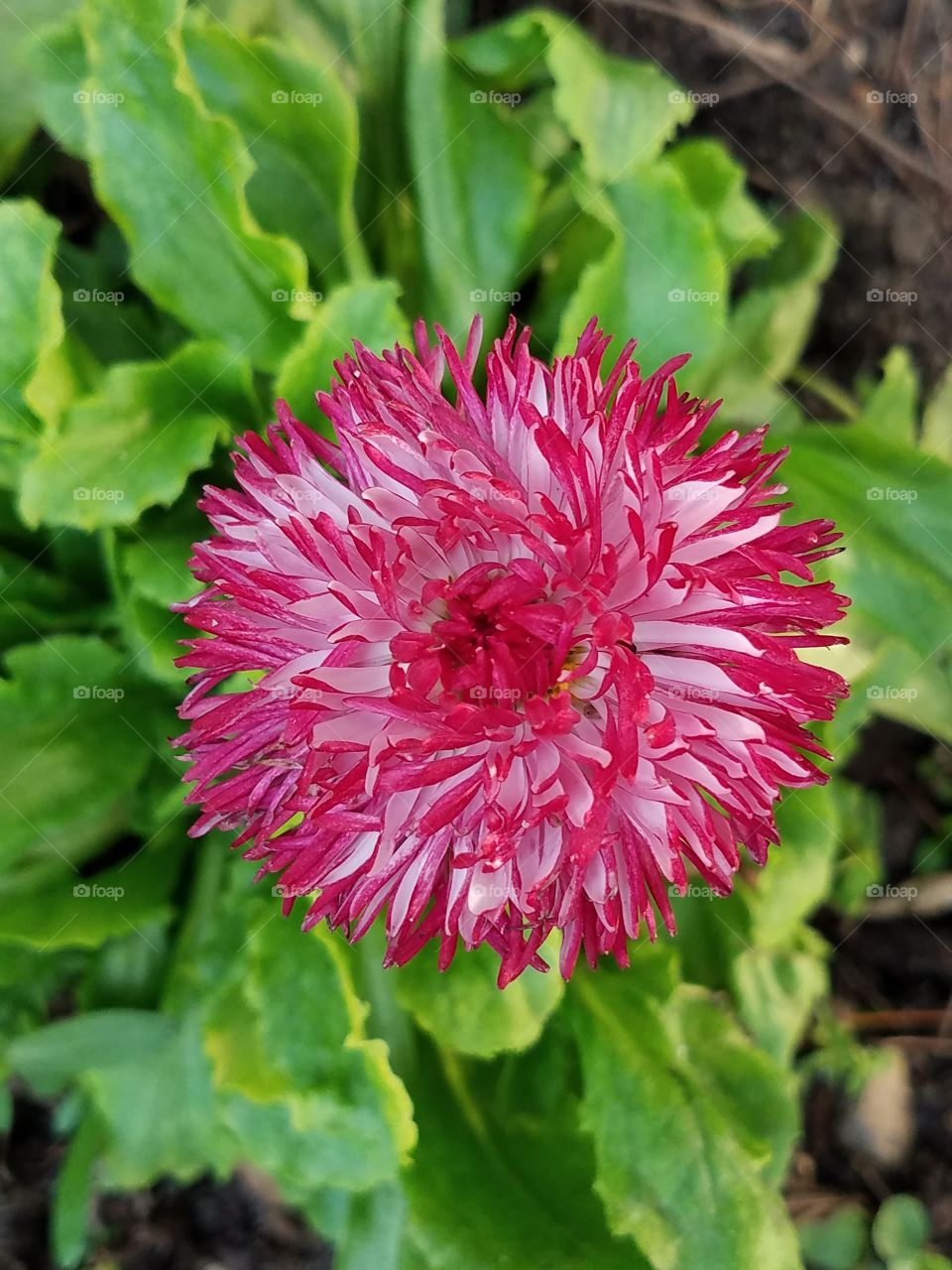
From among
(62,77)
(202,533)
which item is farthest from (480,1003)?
(62,77)

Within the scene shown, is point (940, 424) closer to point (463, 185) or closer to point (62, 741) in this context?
point (463, 185)

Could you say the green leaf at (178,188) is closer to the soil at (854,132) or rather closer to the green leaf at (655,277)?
the green leaf at (655,277)

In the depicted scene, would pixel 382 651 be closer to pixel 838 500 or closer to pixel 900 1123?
pixel 838 500

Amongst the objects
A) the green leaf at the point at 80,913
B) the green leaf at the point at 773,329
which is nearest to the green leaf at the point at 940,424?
the green leaf at the point at 773,329

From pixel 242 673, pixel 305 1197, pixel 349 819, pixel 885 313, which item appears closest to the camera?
pixel 349 819

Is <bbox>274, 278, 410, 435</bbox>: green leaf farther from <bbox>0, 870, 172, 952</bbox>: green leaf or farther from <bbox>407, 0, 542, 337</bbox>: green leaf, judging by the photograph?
<bbox>0, 870, 172, 952</bbox>: green leaf

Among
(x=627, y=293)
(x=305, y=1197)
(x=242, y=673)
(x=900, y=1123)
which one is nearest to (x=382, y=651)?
(x=242, y=673)
